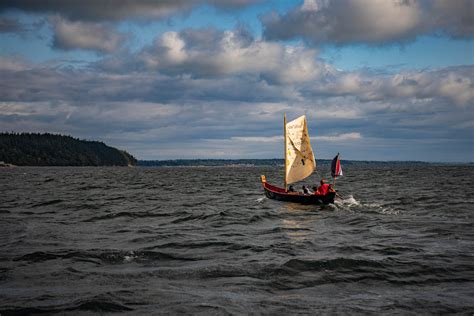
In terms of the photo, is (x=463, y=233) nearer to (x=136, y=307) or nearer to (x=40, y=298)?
(x=136, y=307)

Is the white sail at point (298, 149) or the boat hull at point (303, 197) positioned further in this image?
the white sail at point (298, 149)

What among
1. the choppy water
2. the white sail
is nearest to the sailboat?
the white sail

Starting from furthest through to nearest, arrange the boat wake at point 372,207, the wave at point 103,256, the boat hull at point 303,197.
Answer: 1. the boat hull at point 303,197
2. the boat wake at point 372,207
3. the wave at point 103,256

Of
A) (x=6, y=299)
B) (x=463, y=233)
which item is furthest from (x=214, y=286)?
(x=463, y=233)

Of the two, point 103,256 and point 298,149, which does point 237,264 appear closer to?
point 103,256

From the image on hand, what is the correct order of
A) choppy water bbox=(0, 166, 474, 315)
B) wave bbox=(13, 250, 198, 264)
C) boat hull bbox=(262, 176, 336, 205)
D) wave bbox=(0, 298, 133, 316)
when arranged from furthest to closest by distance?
boat hull bbox=(262, 176, 336, 205) → wave bbox=(13, 250, 198, 264) → choppy water bbox=(0, 166, 474, 315) → wave bbox=(0, 298, 133, 316)

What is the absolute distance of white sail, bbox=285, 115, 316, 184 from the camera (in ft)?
136

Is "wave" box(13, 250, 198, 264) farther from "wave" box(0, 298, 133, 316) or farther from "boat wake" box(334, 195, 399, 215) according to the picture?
"boat wake" box(334, 195, 399, 215)

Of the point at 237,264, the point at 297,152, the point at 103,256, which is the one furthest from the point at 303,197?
the point at 103,256

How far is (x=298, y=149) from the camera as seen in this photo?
137ft

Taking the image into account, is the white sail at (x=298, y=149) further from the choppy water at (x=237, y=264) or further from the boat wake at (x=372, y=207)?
the choppy water at (x=237, y=264)

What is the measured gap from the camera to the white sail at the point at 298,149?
41.4m

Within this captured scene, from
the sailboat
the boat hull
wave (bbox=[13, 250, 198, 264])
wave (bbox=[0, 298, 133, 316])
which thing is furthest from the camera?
the sailboat

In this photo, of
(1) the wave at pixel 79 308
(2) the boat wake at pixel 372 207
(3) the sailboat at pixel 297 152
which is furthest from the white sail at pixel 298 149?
(1) the wave at pixel 79 308
